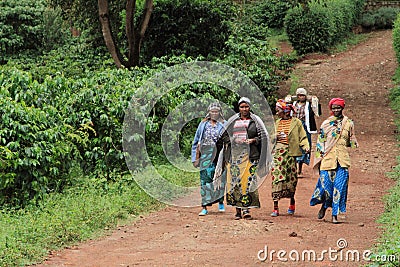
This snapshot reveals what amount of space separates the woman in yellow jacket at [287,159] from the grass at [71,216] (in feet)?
6.58

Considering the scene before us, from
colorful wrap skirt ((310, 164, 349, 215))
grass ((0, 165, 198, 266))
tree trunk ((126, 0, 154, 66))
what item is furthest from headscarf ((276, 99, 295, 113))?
tree trunk ((126, 0, 154, 66))

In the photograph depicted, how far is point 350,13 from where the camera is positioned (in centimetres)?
2978

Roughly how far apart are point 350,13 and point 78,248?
962 inches

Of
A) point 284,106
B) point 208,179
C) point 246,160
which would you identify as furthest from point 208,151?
point 284,106

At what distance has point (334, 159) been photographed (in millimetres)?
8555

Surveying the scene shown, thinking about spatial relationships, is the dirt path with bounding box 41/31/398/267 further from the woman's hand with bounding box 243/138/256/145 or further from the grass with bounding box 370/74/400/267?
the woman's hand with bounding box 243/138/256/145

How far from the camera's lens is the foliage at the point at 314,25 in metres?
26.7

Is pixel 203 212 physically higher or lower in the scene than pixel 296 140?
lower

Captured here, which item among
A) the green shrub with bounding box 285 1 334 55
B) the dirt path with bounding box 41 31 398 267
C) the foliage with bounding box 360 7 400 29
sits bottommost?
the dirt path with bounding box 41 31 398 267

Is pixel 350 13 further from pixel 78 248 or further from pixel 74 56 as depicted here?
pixel 78 248

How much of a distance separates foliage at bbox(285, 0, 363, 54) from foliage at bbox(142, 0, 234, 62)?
7884 millimetres

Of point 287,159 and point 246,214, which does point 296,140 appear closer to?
point 287,159

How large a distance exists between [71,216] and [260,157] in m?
2.56

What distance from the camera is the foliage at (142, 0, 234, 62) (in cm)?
1919
